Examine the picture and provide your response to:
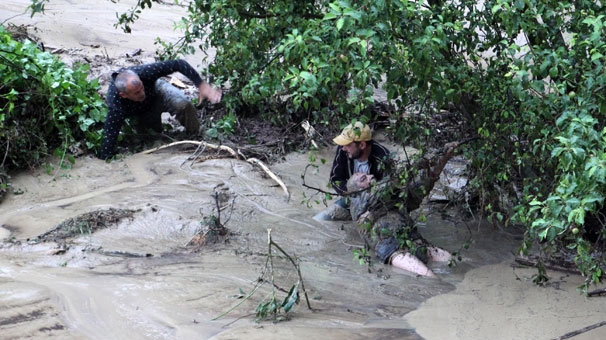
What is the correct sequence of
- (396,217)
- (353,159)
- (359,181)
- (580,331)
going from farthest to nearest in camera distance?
(353,159) → (359,181) → (396,217) → (580,331)

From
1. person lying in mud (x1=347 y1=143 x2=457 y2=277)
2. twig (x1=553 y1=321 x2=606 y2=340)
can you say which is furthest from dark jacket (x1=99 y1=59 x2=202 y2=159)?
twig (x1=553 y1=321 x2=606 y2=340)

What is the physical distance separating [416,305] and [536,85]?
5.68 feet

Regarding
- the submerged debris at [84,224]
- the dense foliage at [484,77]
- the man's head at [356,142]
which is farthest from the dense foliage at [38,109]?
the man's head at [356,142]

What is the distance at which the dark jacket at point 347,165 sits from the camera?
6.74m

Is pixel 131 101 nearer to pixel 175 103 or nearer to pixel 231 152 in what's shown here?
pixel 175 103

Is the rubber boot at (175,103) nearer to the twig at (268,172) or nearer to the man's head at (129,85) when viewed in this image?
the man's head at (129,85)

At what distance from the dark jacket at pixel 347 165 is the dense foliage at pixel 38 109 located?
2906 mm

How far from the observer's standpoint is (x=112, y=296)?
5027 millimetres

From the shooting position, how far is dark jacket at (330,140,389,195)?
6742 mm

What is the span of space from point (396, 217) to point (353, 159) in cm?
75

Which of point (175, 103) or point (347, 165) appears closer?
point (347, 165)

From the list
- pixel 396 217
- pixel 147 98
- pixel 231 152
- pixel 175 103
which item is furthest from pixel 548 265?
pixel 147 98

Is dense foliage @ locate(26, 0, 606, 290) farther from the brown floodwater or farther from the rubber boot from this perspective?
the rubber boot

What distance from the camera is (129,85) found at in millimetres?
8031
